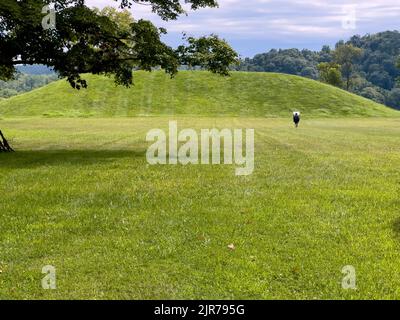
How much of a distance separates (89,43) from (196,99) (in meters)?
88.7

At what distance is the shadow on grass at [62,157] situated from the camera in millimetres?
23234

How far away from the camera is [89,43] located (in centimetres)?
3197

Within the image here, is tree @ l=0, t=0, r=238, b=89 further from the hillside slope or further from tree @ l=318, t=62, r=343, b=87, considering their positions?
tree @ l=318, t=62, r=343, b=87

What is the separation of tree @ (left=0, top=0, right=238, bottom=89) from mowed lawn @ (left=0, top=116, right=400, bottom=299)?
11.3 meters

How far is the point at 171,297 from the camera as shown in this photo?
780cm

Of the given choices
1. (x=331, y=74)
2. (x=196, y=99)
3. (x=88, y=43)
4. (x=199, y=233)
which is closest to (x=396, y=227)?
(x=199, y=233)

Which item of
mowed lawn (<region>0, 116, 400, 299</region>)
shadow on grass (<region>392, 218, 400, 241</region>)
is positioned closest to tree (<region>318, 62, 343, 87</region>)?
mowed lawn (<region>0, 116, 400, 299</region>)

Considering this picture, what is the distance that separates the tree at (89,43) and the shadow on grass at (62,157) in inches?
227

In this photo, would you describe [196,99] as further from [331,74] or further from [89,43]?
[89,43]

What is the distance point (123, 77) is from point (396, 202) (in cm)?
2377

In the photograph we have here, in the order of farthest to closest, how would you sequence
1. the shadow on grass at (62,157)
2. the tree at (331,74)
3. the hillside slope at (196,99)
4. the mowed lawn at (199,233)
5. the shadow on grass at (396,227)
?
the tree at (331,74) < the hillside slope at (196,99) < the shadow on grass at (62,157) < the shadow on grass at (396,227) < the mowed lawn at (199,233)

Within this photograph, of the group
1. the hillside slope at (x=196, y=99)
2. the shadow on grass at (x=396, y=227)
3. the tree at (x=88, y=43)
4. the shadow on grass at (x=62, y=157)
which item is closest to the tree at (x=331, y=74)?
the hillside slope at (x=196, y=99)

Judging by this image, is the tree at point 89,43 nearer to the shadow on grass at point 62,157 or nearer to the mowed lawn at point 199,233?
the shadow on grass at point 62,157

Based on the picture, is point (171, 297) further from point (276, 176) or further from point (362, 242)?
point (276, 176)
